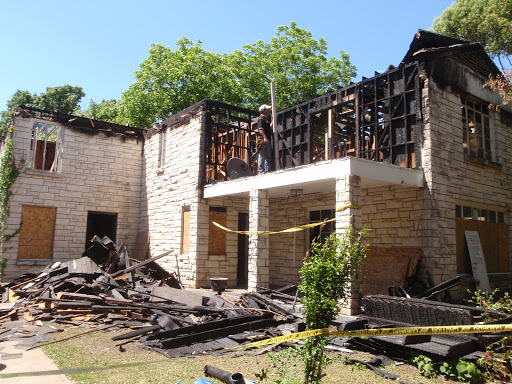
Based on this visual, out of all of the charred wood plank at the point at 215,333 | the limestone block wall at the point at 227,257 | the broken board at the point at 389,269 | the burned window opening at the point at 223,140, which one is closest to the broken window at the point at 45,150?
the burned window opening at the point at 223,140

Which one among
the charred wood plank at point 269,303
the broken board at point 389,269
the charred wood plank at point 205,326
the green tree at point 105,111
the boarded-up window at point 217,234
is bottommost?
the charred wood plank at point 205,326

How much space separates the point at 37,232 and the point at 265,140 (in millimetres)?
9397

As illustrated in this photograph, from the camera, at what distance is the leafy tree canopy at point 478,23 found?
1861cm

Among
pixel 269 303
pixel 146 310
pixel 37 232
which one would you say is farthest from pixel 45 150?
pixel 269 303

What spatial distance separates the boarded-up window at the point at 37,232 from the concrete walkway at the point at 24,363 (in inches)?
328

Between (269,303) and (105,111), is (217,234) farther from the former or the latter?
(105,111)

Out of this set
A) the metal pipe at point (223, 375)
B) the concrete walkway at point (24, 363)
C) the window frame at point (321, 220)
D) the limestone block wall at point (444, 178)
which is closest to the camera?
the metal pipe at point (223, 375)

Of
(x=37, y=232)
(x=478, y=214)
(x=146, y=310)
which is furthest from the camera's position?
(x=37, y=232)

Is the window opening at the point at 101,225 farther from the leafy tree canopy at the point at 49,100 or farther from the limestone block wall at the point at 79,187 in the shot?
the leafy tree canopy at the point at 49,100

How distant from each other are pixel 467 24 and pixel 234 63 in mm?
13245

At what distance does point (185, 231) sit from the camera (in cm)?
1366

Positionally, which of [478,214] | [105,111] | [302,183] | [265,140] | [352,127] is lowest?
[478,214]

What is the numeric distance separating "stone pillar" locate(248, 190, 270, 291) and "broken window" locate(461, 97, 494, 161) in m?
5.72

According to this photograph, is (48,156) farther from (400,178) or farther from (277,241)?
(400,178)
